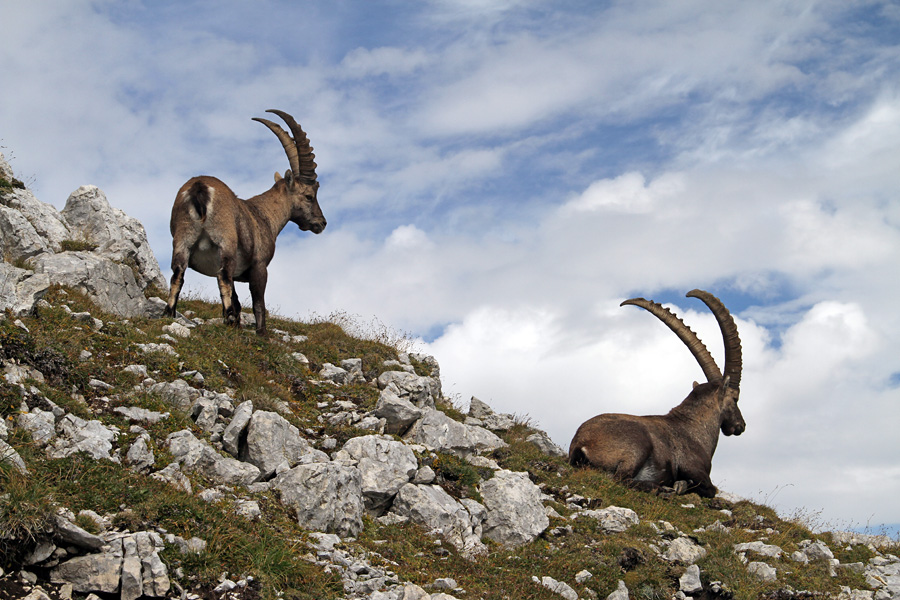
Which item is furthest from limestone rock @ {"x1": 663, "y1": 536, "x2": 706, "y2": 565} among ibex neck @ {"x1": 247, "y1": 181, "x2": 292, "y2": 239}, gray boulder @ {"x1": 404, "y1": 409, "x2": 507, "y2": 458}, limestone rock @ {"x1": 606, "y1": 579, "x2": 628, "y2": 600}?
ibex neck @ {"x1": 247, "y1": 181, "x2": 292, "y2": 239}

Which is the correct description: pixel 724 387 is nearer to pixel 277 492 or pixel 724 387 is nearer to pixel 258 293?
pixel 258 293

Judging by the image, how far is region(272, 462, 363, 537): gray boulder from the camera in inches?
345

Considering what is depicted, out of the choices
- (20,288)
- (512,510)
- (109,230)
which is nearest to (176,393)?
(20,288)

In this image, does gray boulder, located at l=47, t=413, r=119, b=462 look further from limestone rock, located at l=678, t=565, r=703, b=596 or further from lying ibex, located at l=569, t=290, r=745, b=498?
lying ibex, located at l=569, t=290, r=745, b=498

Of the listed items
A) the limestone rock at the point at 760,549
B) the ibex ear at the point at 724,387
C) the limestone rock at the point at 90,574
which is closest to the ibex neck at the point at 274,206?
the ibex ear at the point at 724,387

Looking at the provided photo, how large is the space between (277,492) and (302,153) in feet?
35.6

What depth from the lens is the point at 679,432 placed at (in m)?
15.7

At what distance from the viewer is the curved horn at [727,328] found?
16.8m

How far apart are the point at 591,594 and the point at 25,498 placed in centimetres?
630

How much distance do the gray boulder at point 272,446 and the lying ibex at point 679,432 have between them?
5.92 m

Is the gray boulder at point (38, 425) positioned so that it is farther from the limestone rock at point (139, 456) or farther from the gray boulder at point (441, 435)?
the gray boulder at point (441, 435)

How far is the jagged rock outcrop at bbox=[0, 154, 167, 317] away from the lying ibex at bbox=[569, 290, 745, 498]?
31.2ft

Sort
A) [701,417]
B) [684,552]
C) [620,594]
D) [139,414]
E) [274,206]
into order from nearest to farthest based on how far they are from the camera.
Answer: [620,594], [139,414], [684,552], [701,417], [274,206]

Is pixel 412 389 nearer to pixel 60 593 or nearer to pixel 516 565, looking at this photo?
pixel 516 565
